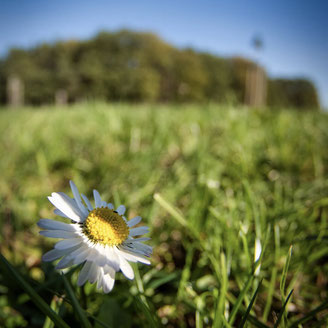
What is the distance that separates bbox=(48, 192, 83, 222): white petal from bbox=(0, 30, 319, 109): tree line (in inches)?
1043

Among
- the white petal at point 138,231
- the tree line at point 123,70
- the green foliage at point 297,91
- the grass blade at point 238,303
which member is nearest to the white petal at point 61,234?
the white petal at point 138,231

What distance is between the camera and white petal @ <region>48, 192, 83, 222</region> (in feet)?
1.25

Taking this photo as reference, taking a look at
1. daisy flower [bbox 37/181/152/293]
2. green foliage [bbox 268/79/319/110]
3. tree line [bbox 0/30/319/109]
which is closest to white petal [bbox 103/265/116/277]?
daisy flower [bbox 37/181/152/293]

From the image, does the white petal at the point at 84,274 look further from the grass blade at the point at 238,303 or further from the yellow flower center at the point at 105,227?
the grass blade at the point at 238,303

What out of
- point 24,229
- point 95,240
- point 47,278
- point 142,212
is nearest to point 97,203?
point 95,240

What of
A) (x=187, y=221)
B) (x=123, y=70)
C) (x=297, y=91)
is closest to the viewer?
(x=187, y=221)

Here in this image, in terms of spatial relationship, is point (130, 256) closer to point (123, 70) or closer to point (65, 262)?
point (65, 262)

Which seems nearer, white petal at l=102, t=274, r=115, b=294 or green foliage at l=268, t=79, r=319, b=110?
white petal at l=102, t=274, r=115, b=294

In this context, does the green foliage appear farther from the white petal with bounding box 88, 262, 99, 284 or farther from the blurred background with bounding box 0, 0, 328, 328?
the white petal with bounding box 88, 262, 99, 284

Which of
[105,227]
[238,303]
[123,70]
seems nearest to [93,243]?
[105,227]

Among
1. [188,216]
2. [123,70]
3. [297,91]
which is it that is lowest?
[297,91]

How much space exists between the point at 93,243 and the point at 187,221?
395mm

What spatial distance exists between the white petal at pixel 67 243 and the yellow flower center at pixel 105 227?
25 mm

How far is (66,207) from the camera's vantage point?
0.40 metres
